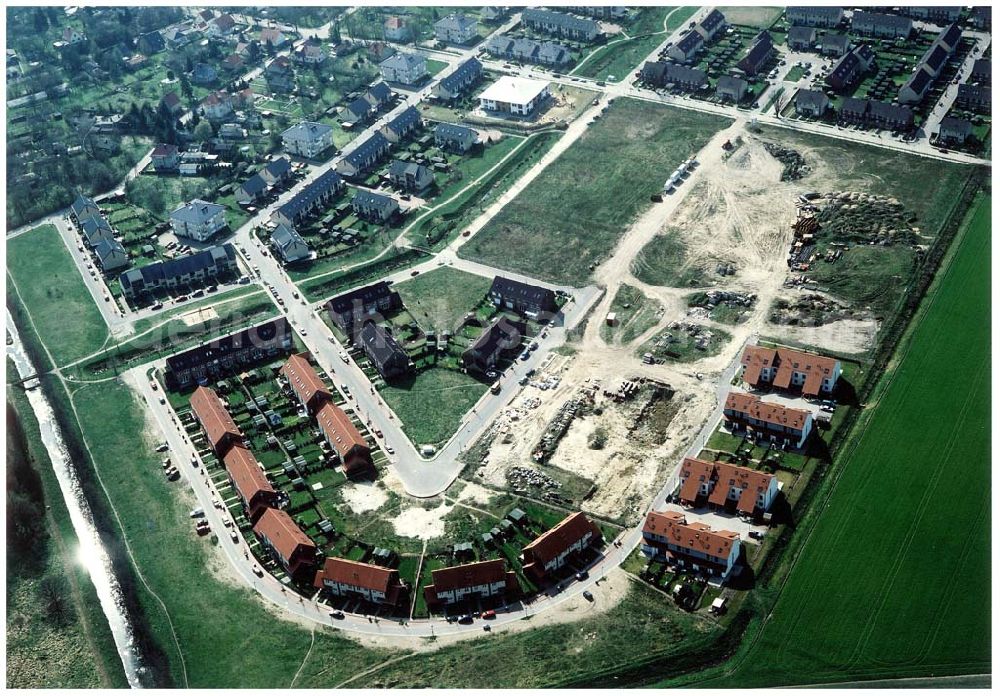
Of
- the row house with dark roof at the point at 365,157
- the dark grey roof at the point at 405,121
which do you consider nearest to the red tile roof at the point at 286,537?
the row house with dark roof at the point at 365,157

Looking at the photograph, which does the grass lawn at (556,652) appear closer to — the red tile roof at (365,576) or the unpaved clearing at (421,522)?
the red tile roof at (365,576)

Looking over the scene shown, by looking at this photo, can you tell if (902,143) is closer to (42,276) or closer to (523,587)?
(523,587)

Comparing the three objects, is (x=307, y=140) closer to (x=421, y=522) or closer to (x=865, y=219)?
(x=865, y=219)

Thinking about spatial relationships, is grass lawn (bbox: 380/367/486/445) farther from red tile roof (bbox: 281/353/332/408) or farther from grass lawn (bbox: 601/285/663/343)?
grass lawn (bbox: 601/285/663/343)

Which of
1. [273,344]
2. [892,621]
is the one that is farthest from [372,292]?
[892,621]

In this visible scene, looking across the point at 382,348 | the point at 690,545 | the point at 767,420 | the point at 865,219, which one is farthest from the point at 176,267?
the point at 865,219

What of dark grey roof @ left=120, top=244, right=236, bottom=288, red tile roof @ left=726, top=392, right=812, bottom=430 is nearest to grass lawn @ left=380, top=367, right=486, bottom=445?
red tile roof @ left=726, top=392, right=812, bottom=430
